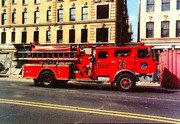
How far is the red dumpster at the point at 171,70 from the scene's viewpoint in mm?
23031

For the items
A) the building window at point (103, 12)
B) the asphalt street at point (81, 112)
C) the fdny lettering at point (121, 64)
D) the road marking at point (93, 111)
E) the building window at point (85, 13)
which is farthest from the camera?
the building window at point (85, 13)

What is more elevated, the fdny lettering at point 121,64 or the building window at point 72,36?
the building window at point 72,36

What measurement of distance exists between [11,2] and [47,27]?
7.92m

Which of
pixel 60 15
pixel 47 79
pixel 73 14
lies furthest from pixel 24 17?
pixel 47 79

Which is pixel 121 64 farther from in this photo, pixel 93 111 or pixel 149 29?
pixel 149 29

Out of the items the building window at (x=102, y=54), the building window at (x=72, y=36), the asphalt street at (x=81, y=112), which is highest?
the building window at (x=72, y=36)

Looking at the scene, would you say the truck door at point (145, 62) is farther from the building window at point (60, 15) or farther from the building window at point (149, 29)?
the building window at point (60, 15)

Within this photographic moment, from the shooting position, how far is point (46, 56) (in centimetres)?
2080

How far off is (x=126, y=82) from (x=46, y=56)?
5.53 metres

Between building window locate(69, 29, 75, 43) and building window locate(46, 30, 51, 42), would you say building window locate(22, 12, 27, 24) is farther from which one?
building window locate(69, 29, 75, 43)

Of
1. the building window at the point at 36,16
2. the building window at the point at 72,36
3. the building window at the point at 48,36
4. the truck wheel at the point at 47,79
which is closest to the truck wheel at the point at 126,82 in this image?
the truck wheel at the point at 47,79

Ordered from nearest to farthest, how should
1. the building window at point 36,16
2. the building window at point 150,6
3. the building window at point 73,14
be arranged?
the building window at point 150,6 < the building window at point 73,14 < the building window at point 36,16

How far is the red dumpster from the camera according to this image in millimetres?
23031

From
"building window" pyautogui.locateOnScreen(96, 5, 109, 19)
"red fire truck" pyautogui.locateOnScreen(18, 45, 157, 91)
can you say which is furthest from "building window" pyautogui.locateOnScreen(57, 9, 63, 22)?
"red fire truck" pyautogui.locateOnScreen(18, 45, 157, 91)
